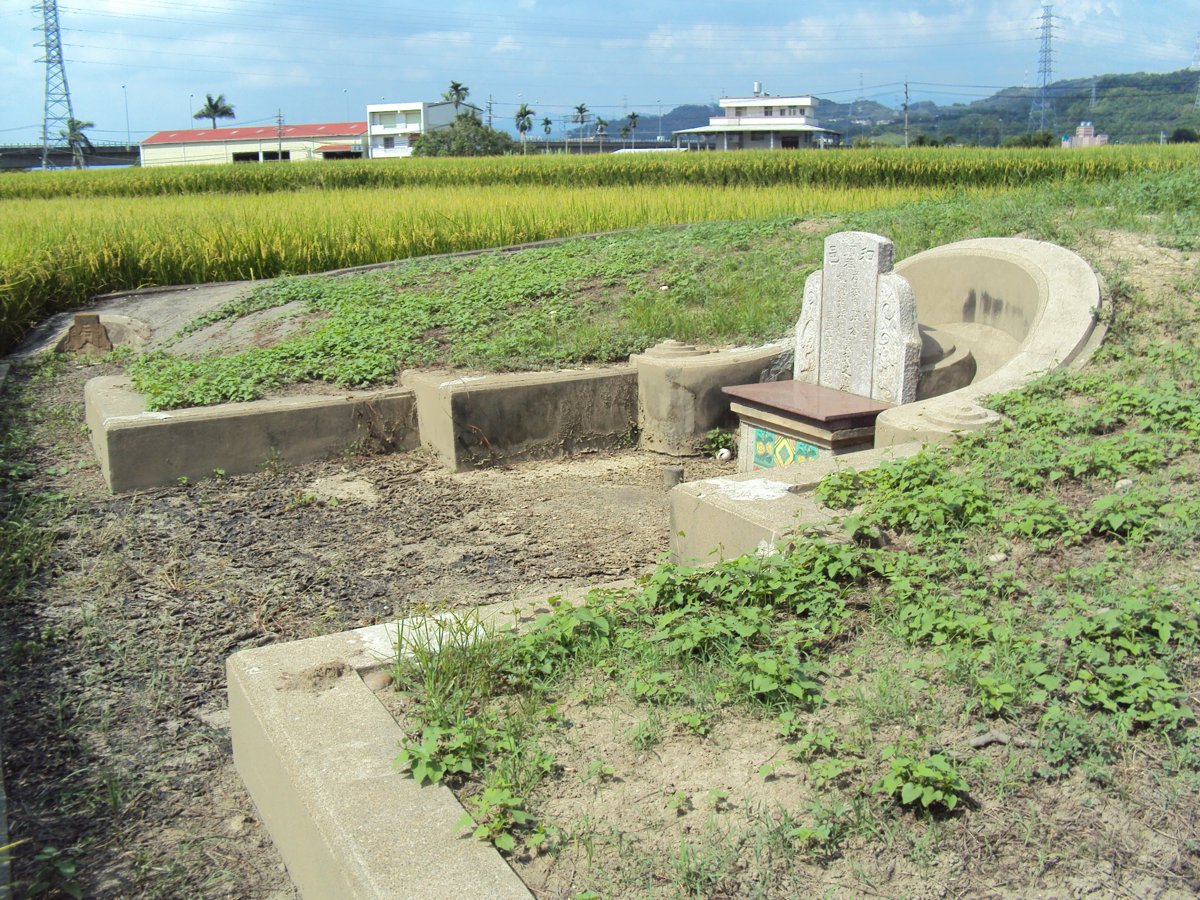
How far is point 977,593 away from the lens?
323 centimetres

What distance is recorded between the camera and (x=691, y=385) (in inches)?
274

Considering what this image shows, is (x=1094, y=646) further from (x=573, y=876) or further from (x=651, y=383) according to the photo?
(x=651, y=383)

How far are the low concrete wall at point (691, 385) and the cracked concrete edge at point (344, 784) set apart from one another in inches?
143

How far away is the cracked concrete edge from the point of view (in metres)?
2.24

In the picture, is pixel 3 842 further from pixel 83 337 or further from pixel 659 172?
pixel 659 172

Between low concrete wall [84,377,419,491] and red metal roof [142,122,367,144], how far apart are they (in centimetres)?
6853

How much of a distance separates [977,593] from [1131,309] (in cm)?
348

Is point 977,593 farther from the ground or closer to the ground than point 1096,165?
closer to the ground

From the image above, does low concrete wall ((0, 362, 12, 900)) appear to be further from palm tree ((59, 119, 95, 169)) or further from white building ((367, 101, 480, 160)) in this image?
white building ((367, 101, 480, 160))

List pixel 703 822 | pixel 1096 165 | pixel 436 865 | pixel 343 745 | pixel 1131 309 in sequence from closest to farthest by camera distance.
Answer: pixel 436 865
pixel 703 822
pixel 343 745
pixel 1131 309
pixel 1096 165

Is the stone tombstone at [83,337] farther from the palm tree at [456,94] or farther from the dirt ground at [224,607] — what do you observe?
the palm tree at [456,94]

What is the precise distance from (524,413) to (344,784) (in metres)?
4.46

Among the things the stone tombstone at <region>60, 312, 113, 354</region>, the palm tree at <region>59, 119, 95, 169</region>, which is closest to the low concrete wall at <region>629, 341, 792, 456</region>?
the stone tombstone at <region>60, 312, 113, 354</region>

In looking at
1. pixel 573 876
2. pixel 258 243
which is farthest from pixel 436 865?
pixel 258 243
